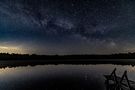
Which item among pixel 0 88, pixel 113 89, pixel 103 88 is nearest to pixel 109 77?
pixel 113 89

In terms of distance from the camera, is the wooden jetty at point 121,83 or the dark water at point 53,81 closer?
the wooden jetty at point 121,83

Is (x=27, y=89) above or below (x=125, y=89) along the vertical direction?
below

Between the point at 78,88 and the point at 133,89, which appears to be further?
the point at 78,88

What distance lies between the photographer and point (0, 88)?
87.2 ft

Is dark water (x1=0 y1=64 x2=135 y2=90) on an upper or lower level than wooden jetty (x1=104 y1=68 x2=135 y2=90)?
lower

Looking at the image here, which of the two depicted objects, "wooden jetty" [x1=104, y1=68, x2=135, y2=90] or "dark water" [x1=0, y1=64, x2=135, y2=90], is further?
"dark water" [x1=0, y1=64, x2=135, y2=90]

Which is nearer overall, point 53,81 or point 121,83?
point 121,83

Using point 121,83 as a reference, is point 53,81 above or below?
below

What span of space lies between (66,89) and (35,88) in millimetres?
4717

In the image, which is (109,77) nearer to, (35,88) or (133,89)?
(133,89)

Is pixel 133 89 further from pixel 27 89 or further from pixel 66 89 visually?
pixel 27 89

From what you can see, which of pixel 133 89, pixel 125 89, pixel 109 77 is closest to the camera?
pixel 133 89

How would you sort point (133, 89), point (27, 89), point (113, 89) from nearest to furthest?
1. point (133, 89)
2. point (113, 89)
3. point (27, 89)

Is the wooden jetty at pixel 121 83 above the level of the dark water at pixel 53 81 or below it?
above
